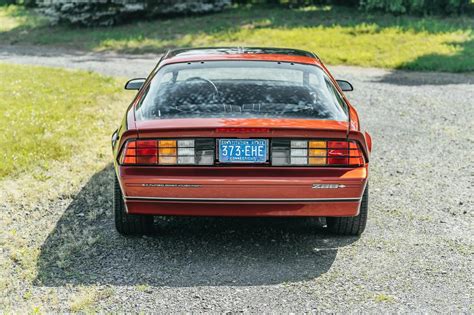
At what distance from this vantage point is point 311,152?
16.0ft

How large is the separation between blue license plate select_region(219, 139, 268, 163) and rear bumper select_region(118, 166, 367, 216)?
0.07 metres

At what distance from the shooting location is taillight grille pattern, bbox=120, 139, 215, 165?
4836mm

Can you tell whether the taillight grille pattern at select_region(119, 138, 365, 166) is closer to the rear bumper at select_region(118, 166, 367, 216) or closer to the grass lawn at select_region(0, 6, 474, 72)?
the rear bumper at select_region(118, 166, 367, 216)

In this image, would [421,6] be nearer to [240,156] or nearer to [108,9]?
[108,9]

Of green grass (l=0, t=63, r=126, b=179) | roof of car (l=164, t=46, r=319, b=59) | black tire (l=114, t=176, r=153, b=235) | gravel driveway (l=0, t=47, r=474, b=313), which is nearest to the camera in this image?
gravel driveway (l=0, t=47, r=474, b=313)

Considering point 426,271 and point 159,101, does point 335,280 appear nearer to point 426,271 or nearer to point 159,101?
point 426,271

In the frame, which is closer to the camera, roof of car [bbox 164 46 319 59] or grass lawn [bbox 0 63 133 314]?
grass lawn [bbox 0 63 133 314]

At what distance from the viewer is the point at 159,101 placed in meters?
5.35

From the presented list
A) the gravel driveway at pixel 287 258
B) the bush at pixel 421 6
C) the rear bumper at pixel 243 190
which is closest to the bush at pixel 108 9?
the bush at pixel 421 6

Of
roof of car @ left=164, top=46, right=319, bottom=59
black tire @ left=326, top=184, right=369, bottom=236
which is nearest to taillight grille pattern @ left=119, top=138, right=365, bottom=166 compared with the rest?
black tire @ left=326, top=184, right=369, bottom=236

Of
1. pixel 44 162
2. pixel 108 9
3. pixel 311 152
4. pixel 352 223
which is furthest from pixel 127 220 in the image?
pixel 108 9

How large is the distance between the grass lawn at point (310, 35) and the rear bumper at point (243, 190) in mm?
12210

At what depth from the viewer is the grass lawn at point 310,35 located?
58.3ft

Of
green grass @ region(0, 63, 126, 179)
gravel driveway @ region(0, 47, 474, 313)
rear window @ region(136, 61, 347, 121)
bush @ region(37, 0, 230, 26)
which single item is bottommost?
bush @ region(37, 0, 230, 26)
